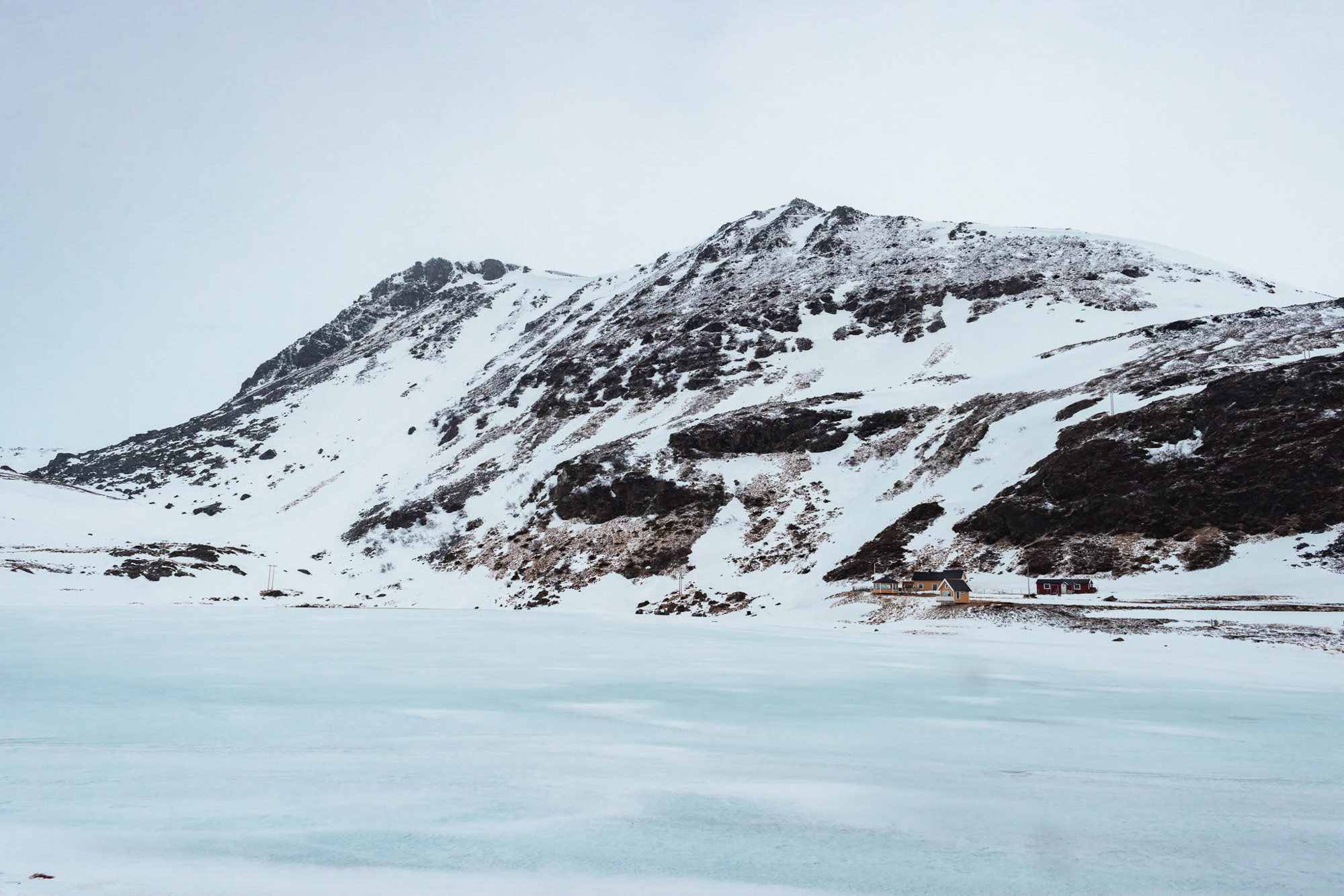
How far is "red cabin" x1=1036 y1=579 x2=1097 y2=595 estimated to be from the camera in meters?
33.7

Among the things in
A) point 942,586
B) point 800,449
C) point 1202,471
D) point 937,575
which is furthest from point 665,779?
point 800,449

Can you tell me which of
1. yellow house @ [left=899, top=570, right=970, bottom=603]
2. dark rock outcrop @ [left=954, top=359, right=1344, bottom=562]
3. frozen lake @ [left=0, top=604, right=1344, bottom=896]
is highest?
dark rock outcrop @ [left=954, top=359, right=1344, bottom=562]

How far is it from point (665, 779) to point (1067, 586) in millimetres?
31823

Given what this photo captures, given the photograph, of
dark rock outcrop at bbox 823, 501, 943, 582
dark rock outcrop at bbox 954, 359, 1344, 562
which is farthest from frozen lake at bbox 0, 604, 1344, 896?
dark rock outcrop at bbox 823, 501, 943, 582

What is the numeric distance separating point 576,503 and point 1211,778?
2246 inches

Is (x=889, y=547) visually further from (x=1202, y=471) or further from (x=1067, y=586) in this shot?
(x=1202, y=471)

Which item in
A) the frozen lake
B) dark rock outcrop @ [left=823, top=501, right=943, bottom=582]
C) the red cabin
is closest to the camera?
the frozen lake

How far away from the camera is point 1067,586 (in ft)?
112

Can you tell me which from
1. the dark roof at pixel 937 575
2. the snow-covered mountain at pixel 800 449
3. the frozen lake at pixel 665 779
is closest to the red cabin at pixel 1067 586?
the snow-covered mountain at pixel 800 449

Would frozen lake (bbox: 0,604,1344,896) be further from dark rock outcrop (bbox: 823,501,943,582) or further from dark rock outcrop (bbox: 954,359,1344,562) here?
dark rock outcrop (bbox: 823,501,943,582)

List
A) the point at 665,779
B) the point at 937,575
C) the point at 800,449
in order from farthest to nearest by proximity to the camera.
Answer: the point at 800,449
the point at 937,575
the point at 665,779

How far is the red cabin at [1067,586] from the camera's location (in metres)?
33.7

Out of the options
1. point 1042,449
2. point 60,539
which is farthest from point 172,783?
point 60,539

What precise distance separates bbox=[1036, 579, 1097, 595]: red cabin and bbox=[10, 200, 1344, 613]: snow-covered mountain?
2.41 meters
